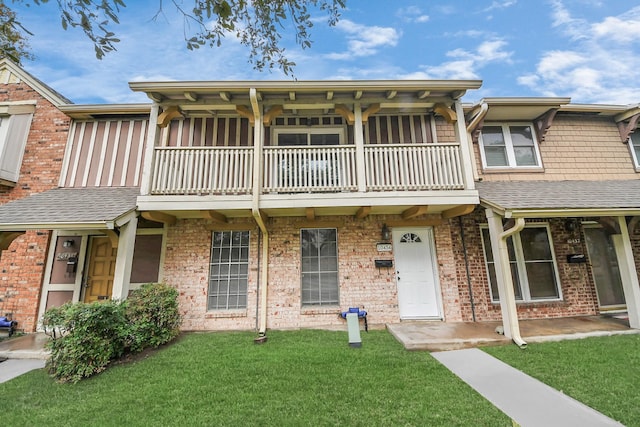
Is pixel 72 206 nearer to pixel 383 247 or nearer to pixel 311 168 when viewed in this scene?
pixel 311 168

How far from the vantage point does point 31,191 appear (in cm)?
680

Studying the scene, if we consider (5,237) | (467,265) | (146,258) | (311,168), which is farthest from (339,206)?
(5,237)

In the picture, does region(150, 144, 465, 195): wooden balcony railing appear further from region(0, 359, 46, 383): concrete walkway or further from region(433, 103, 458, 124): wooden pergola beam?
region(0, 359, 46, 383): concrete walkway

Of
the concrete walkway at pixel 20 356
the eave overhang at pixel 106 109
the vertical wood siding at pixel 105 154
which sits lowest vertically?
the concrete walkway at pixel 20 356

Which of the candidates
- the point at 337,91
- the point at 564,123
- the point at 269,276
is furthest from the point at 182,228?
the point at 564,123

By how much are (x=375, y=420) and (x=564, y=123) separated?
9258 millimetres

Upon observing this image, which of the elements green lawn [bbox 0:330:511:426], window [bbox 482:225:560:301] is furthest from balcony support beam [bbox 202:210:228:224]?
window [bbox 482:225:560:301]

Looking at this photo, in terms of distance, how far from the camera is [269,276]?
6.43 meters

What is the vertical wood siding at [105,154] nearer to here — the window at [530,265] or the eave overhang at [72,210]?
the eave overhang at [72,210]

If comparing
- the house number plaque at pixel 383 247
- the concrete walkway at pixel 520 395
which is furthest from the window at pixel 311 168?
the concrete walkway at pixel 520 395

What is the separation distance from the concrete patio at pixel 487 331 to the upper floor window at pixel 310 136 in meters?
4.75

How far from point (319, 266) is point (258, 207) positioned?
218 cm

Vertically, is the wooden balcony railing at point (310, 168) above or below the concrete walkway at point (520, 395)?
above

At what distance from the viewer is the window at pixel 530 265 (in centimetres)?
671
